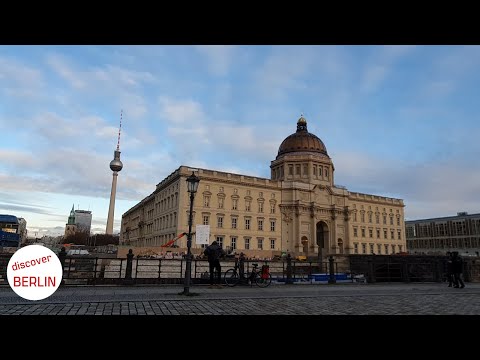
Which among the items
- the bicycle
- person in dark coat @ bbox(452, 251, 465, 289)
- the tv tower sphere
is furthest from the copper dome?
the bicycle

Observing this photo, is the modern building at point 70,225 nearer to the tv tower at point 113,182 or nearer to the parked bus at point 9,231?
the tv tower at point 113,182

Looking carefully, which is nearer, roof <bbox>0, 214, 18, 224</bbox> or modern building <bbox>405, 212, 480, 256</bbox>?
roof <bbox>0, 214, 18, 224</bbox>

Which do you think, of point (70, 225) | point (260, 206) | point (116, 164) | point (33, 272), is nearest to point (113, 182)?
point (116, 164)

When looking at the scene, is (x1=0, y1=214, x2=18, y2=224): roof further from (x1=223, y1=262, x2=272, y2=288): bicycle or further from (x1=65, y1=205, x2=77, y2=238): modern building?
(x1=65, y1=205, x2=77, y2=238): modern building

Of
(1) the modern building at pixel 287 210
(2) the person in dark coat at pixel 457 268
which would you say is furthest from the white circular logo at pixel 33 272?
A: (1) the modern building at pixel 287 210

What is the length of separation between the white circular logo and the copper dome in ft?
255

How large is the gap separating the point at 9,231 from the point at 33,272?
3731 centimetres

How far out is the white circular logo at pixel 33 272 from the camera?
237 inches

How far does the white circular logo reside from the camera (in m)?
6.03

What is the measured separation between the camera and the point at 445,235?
102938 mm

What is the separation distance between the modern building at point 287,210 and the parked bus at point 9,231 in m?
24.1

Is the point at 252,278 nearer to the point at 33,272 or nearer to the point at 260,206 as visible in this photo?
the point at 33,272
